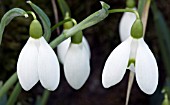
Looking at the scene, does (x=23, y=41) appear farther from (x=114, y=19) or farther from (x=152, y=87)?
(x=152, y=87)

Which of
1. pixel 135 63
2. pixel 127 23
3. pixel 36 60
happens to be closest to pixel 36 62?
pixel 36 60

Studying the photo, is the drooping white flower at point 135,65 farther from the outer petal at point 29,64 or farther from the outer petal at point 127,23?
the outer petal at point 127,23

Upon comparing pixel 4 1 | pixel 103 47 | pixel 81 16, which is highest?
pixel 4 1

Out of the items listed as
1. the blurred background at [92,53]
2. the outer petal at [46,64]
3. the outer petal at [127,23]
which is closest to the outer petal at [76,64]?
the outer petal at [46,64]

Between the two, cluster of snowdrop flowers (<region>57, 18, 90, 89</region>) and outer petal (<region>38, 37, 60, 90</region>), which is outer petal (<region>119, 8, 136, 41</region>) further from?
outer petal (<region>38, 37, 60, 90</region>)

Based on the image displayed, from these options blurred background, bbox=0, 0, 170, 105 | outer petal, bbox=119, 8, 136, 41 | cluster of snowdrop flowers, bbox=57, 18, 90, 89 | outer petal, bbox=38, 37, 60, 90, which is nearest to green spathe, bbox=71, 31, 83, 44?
cluster of snowdrop flowers, bbox=57, 18, 90, 89

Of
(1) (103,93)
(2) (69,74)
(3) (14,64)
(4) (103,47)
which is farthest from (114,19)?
(2) (69,74)
